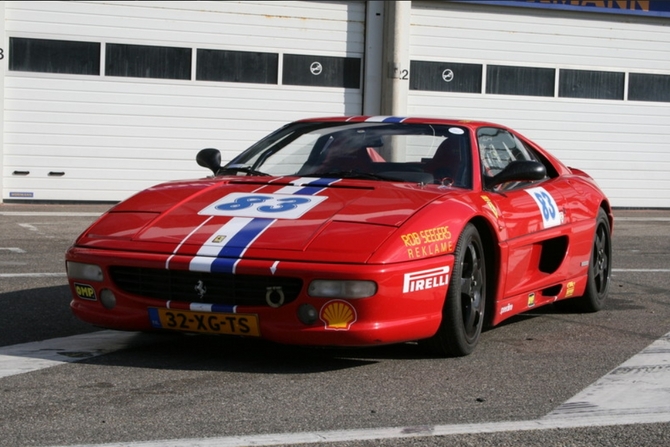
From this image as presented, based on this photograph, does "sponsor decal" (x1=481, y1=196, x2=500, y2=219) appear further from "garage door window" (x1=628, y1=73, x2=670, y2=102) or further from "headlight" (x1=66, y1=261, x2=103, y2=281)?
"garage door window" (x1=628, y1=73, x2=670, y2=102)

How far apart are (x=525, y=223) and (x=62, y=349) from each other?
8.18 ft

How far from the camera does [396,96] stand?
Answer: 1825cm

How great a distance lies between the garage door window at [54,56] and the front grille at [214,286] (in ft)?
39.9

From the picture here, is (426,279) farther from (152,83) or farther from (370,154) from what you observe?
(152,83)

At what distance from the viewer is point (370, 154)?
6.10 m

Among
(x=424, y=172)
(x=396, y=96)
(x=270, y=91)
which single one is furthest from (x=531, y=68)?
(x=424, y=172)

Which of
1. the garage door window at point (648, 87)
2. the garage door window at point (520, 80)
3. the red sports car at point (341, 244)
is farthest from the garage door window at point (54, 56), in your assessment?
the red sports car at point (341, 244)

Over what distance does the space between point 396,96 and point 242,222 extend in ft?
43.8

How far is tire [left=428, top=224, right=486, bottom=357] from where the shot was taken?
5219 mm

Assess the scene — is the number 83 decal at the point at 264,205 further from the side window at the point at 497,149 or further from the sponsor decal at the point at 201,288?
the side window at the point at 497,149

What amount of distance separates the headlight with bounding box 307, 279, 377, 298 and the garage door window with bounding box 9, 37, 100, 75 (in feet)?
41.5

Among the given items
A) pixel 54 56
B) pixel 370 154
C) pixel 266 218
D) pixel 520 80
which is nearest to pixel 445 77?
pixel 520 80

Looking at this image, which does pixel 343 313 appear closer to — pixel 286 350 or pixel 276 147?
pixel 286 350

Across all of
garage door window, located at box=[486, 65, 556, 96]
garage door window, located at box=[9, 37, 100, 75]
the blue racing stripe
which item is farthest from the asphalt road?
garage door window, located at box=[486, 65, 556, 96]
